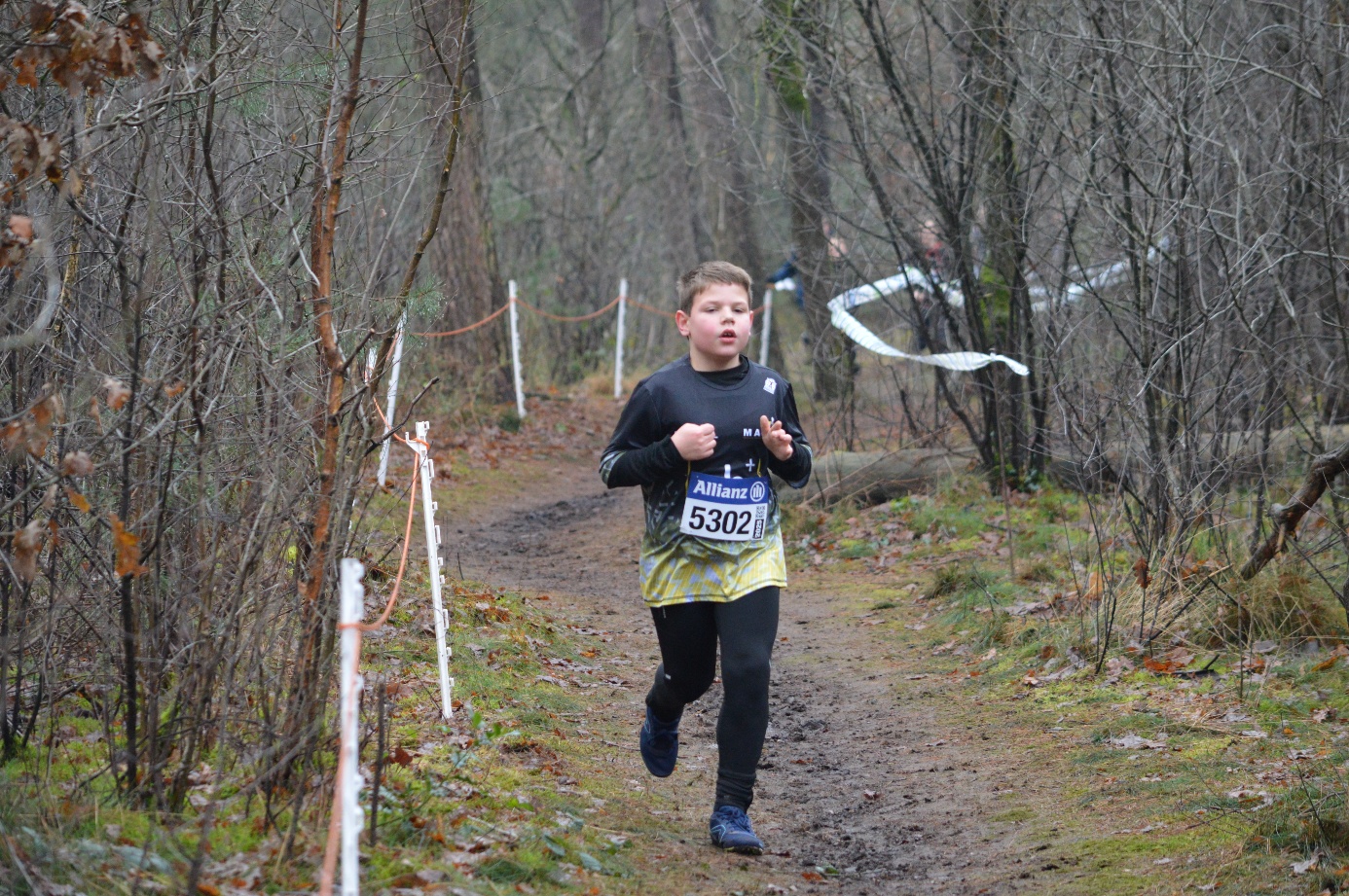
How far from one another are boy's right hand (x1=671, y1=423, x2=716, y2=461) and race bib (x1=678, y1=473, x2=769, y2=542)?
161mm

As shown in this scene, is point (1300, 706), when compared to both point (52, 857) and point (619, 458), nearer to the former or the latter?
point (619, 458)

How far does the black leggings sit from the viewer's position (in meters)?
4.50

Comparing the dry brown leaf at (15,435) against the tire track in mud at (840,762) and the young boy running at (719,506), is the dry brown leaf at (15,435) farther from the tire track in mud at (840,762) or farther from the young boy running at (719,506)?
the tire track in mud at (840,762)

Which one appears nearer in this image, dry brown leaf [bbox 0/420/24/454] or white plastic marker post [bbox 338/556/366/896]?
white plastic marker post [bbox 338/556/366/896]

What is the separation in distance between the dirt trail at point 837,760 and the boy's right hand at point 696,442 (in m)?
1.34

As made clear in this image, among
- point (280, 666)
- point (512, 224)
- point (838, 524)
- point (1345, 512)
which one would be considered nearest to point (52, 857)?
point (280, 666)

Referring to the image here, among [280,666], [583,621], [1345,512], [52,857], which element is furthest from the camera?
[583,621]

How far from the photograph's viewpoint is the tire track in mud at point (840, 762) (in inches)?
184

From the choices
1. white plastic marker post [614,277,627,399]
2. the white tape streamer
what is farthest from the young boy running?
white plastic marker post [614,277,627,399]

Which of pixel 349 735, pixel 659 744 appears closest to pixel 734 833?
pixel 659 744

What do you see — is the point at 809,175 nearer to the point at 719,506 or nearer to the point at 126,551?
the point at 719,506

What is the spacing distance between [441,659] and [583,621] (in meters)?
3.25

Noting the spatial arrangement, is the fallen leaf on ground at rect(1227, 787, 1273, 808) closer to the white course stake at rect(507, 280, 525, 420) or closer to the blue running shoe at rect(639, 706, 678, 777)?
the blue running shoe at rect(639, 706, 678, 777)

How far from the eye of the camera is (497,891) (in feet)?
12.4
